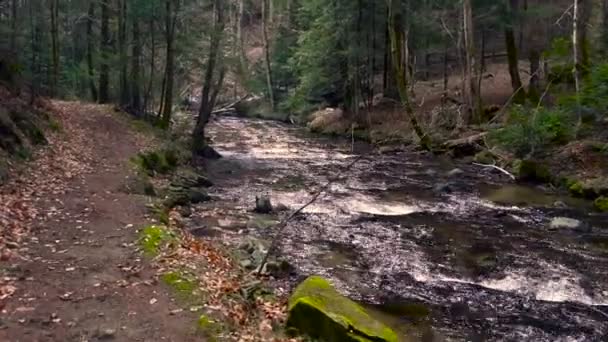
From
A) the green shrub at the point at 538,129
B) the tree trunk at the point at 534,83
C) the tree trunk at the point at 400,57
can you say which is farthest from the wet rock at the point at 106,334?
the tree trunk at the point at 534,83

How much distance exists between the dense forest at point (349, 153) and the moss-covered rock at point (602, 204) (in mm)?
77

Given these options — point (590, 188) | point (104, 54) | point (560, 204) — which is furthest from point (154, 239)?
point (104, 54)

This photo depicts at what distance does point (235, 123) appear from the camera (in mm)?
47625

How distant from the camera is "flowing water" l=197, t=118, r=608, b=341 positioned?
995 cm

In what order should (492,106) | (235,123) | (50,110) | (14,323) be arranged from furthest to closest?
(235,123) < (492,106) < (50,110) < (14,323)

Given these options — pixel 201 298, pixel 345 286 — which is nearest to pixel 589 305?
pixel 345 286

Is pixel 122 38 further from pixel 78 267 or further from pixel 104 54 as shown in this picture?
pixel 78 267

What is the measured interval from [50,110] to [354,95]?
1953 centimetres

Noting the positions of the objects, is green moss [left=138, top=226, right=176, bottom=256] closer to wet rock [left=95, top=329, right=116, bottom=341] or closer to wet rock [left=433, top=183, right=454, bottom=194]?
wet rock [left=95, top=329, right=116, bottom=341]

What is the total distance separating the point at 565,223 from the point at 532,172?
19.0 feet

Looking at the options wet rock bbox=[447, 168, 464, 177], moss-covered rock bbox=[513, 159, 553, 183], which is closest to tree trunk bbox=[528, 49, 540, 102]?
wet rock bbox=[447, 168, 464, 177]

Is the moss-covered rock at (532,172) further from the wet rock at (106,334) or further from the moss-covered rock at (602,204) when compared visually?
the wet rock at (106,334)

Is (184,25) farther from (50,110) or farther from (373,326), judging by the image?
(373,326)

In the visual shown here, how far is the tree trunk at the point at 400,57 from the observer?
2662 cm
